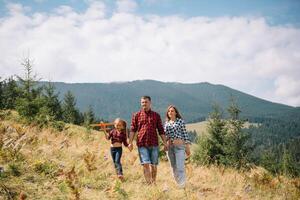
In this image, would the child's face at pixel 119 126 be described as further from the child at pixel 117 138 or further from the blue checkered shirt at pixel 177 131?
the blue checkered shirt at pixel 177 131

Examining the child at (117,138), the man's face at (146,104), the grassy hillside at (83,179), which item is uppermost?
the man's face at (146,104)

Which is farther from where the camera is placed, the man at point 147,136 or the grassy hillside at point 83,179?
the man at point 147,136

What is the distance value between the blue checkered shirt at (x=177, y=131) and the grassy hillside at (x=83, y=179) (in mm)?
1123

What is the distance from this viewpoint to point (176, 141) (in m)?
8.52

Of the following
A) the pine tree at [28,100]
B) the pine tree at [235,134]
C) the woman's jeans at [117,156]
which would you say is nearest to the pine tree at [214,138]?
the pine tree at [235,134]

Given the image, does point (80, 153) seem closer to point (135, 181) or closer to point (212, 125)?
point (135, 181)

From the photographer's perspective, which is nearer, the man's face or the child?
the man's face

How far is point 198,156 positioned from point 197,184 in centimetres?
2085

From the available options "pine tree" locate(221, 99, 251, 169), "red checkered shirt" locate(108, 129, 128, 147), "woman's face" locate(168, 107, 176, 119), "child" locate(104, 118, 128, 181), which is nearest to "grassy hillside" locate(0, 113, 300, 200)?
"child" locate(104, 118, 128, 181)

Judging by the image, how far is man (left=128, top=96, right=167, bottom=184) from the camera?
8.18m

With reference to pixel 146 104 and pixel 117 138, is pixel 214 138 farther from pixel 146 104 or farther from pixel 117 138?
pixel 146 104

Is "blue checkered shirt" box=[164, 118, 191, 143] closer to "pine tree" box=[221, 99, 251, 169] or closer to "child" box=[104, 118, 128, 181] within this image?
"child" box=[104, 118, 128, 181]

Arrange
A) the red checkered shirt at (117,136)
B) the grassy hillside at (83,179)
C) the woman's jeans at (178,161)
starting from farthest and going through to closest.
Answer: the red checkered shirt at (117,136)
the woman's jeans at (178,161)
the grassy hillside at (83,179)

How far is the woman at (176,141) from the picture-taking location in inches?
329
